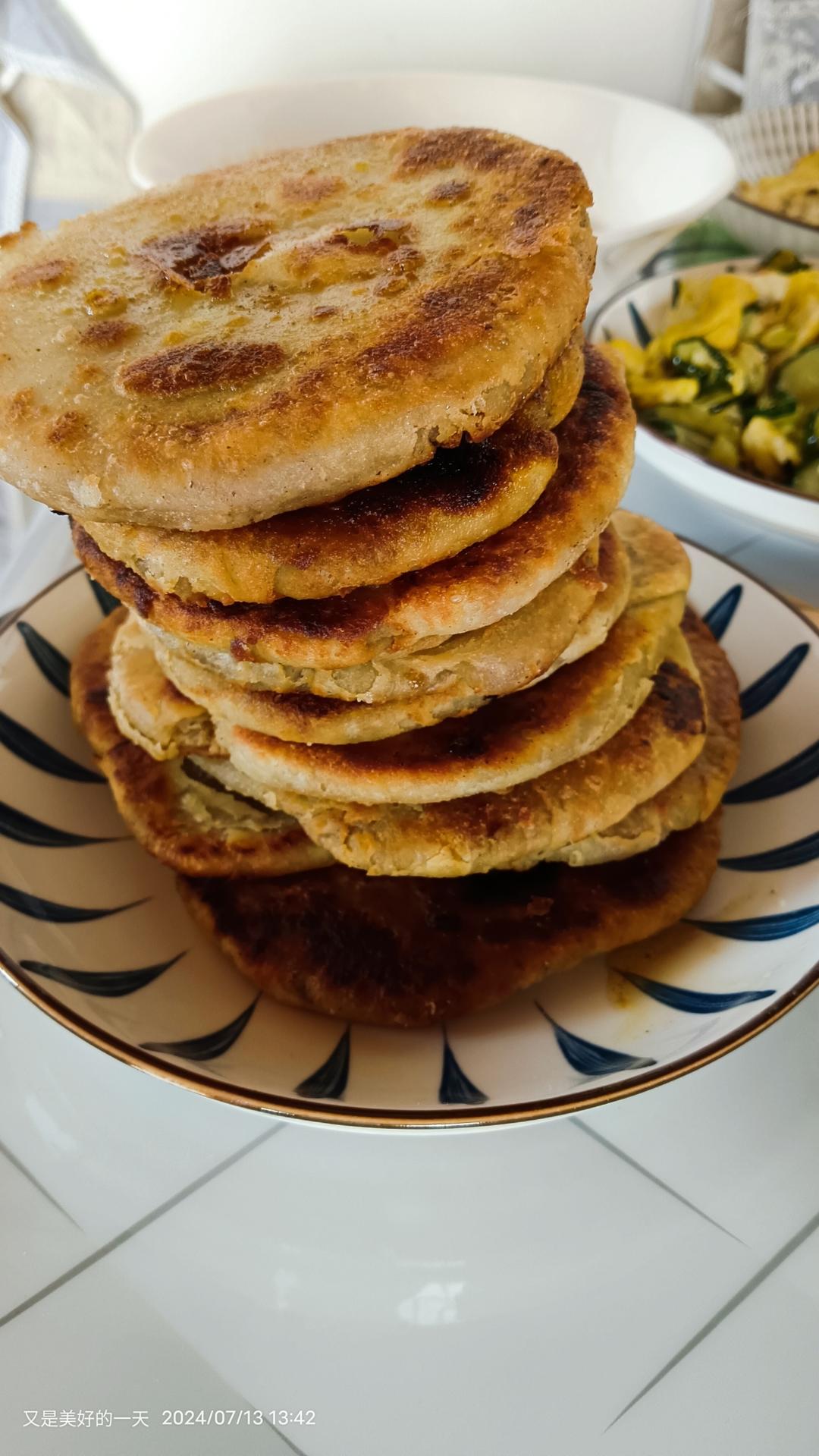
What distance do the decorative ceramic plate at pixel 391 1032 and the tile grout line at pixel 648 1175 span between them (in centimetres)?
11

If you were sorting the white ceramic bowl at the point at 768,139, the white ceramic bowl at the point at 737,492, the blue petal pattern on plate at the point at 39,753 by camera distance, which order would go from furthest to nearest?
the white ceramic bowl at the point at 768,139
the white ceramic bowl at the point at 737,492
the blue petal pattern on plate at the point at 39,753

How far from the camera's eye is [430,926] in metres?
0.95

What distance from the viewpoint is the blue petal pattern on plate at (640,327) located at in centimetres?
191

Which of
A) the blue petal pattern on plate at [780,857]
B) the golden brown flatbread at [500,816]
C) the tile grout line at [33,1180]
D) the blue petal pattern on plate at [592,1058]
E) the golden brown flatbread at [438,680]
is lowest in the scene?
the tile grout line at [33,1180]

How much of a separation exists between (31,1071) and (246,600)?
1.73ft

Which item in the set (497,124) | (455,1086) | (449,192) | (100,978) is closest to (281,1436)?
(455,1086)

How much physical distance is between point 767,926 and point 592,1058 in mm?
224

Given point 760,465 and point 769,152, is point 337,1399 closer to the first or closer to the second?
point 760,465

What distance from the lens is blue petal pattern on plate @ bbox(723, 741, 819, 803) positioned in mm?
1084

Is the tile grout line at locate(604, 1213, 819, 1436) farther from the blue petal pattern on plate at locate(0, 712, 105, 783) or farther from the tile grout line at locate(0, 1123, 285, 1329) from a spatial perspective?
the blue petal pattern on plate at locate(0, 712, 105, 783)

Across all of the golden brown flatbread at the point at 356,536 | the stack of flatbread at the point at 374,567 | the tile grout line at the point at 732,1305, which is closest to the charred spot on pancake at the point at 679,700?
the stack of flatbread at the point at 374,567

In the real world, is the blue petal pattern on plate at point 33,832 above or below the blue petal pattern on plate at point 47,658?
below

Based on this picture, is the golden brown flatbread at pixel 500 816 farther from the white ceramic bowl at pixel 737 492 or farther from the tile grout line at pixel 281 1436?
the white ceramic bowl at pixel 737 492

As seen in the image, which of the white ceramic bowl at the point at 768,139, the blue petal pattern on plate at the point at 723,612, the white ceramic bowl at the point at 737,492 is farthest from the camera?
the white ceramic bowl at the point at 768,139
